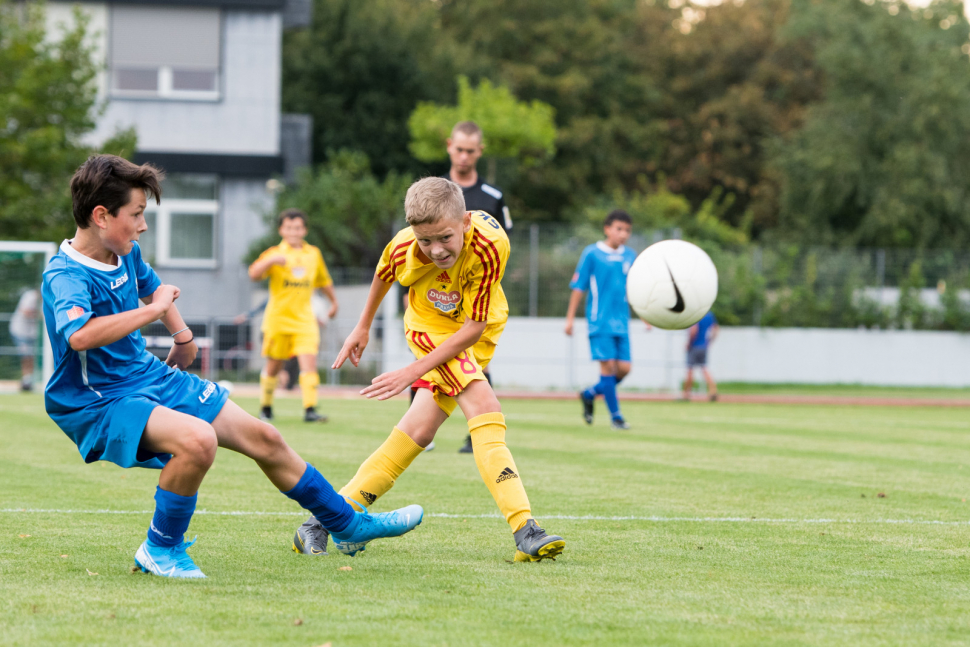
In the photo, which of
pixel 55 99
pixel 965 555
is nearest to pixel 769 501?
pixel 965 555

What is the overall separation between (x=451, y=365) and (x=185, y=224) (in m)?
24.0

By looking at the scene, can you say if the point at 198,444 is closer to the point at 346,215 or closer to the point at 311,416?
the point at 311,416

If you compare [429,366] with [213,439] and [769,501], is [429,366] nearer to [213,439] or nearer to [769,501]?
[213,439]

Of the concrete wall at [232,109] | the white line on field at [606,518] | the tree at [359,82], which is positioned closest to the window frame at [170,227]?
the concrete wall at [232,109]

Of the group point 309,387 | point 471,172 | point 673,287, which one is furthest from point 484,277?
point 309,387

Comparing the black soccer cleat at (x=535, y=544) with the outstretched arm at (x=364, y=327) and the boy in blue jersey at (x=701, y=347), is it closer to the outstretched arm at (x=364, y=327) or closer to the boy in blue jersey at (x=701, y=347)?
the outstretched arm at (x=364, y=327)

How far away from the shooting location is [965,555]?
4848mm

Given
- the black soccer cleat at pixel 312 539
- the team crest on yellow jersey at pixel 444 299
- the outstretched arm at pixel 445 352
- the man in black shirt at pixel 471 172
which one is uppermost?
the man in black shirt at pixel 471 172

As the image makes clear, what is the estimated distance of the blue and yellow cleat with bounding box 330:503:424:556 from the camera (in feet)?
15.3

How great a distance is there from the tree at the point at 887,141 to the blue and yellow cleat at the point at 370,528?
3117 cm

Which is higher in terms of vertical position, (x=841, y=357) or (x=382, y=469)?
(x=382, y=469)

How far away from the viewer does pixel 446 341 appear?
189 inches

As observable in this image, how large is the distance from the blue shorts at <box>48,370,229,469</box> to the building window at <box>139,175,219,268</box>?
24.0 meters

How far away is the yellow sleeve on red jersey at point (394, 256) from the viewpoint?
483cm
